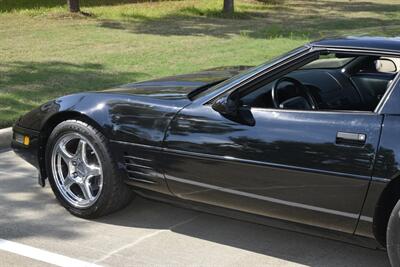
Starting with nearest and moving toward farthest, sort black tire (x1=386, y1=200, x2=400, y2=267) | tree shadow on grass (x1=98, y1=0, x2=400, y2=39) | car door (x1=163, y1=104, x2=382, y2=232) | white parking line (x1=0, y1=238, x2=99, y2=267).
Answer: black tire (x1=386, y1=200, x2=400, y2=267) → car door (x1=163, y1=104, x2=382, y2=232) → white parking line (x1=0, y1=238, x2=99, y2=267) → tree shadow on grass (x1=98, y1=0, x2=400, y2=39)

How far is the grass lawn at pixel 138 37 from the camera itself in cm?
891

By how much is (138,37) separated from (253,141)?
1159 centimetres

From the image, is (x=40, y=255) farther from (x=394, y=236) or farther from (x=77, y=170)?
(x=394, y=236)

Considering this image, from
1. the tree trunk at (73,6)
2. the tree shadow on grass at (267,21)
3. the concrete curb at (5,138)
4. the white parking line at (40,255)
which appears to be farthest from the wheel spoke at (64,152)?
the tree trunk at (73,6)

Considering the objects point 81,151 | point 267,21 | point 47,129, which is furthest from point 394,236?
point 267,21

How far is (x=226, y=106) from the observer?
3.45 meters

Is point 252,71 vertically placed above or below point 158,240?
above

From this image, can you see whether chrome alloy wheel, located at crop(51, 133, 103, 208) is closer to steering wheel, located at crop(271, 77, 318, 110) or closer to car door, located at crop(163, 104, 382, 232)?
car door, located at crop(163, 104, 382, 232)

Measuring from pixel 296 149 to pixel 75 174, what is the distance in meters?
1.74

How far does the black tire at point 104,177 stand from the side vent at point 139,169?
11 cm

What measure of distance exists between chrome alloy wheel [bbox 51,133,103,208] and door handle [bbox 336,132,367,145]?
5.54 ft

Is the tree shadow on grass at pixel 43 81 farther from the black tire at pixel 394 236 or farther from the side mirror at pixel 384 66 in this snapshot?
the black tire at pixel 394 236

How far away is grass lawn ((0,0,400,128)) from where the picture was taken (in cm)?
891

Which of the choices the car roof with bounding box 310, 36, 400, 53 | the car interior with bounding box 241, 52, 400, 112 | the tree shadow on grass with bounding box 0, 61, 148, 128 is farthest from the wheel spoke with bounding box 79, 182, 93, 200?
the tree shadow on grass with bounding box 0, 61, 148, 128
